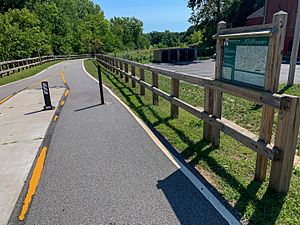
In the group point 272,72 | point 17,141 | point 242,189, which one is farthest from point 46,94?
point 272,72

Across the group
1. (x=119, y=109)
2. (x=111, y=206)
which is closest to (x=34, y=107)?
(x=119, y=109)

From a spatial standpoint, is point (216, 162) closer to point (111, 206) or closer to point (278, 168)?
point (278, 168)

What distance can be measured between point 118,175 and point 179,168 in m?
1.03

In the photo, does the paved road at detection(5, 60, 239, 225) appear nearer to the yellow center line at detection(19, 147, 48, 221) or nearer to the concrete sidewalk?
the yellow center line at detection(19, 147, 48, 221)

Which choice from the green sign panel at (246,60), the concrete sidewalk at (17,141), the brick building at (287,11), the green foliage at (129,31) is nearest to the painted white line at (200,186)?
the green sign panel at (246,60)

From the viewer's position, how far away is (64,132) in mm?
6238

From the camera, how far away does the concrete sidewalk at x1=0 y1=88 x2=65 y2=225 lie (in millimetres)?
3691

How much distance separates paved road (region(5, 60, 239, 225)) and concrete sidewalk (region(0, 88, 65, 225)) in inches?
11.2

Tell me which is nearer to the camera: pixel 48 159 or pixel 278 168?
pixel 278 168

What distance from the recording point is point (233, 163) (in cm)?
428

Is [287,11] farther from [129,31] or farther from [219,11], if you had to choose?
[129,31]

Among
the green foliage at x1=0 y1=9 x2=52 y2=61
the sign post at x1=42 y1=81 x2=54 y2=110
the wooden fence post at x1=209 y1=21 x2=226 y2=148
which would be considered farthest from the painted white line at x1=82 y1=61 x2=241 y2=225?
the green foliage at x1=0 y1=9 x2=52 y2=61

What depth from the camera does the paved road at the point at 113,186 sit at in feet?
10.1

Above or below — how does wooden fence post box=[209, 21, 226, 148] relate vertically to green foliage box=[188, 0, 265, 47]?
below
